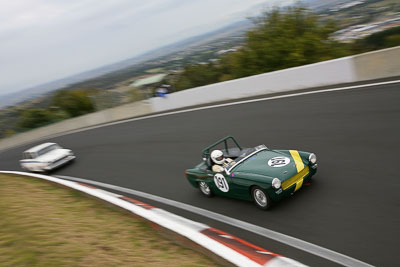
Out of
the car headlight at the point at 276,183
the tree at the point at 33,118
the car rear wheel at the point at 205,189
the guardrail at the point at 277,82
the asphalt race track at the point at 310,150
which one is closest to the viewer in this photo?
the asphalt race track at the point at 310,150

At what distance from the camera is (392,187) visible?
18.7 ft

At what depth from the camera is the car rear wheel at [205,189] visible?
7.52 m

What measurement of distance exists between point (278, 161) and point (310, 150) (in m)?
2.14

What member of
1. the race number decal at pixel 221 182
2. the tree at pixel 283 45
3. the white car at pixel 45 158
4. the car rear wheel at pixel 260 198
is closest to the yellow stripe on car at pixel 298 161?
the car rear wheel at pixel 260 198

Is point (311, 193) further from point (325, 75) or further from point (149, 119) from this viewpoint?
point (149, 119)

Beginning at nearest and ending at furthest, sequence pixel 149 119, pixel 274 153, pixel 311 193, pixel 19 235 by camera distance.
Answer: pixel 19 235, pixel 311 193, pixel 274 153, pixel 149 119

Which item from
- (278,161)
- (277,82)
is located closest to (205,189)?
(278,161)

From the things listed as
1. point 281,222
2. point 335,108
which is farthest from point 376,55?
point 281,222

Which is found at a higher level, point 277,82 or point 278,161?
point 277,82

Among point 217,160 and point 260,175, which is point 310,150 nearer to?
point 217,160

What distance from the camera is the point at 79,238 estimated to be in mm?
5484

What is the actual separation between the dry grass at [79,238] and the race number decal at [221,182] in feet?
5.82

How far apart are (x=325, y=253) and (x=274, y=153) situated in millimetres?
2585

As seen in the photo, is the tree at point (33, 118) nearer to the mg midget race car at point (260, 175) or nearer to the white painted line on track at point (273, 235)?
the white painted line on track at point (273, 235)
